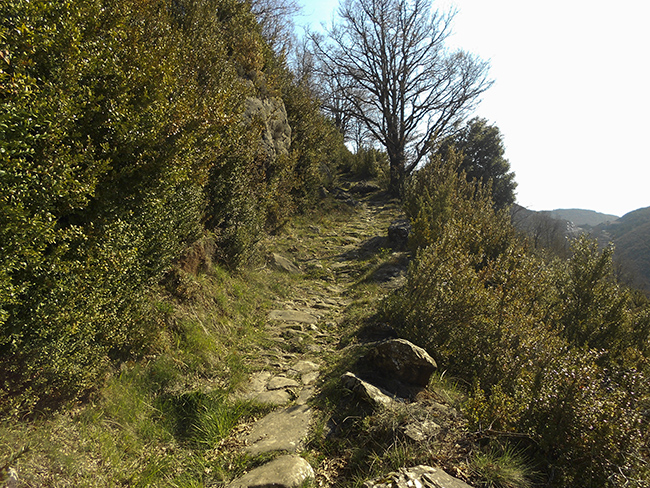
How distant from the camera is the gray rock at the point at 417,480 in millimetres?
2527

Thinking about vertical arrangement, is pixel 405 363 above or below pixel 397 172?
below

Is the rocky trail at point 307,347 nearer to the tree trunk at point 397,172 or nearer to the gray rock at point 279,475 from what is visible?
the gray rock at point 279,475

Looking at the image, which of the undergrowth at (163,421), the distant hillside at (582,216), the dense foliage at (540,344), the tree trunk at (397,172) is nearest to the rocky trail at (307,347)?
the undergrowth at (163,421)

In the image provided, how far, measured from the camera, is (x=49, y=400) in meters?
2.75

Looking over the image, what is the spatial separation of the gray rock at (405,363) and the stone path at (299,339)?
3.36ft

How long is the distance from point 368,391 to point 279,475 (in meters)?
1.32

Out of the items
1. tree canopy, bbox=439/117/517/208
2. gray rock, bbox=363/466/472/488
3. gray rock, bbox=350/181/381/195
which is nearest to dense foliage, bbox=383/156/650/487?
gray rock, bbox=363/466/472/488

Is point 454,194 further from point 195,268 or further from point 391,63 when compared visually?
point 391,63

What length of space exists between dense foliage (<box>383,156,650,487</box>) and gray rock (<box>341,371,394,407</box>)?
0.88 m

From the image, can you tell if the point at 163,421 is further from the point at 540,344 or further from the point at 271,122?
the point at 271,122

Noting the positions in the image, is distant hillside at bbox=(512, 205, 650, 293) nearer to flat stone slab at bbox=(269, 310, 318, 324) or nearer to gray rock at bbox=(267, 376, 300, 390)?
flat stone slab at bbox=(269, 310, 318, 324)

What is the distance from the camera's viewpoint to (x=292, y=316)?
6.53 m

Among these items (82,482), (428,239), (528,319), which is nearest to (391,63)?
(428,239)

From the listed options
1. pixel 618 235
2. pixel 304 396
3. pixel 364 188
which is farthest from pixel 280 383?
pixel 618 235
